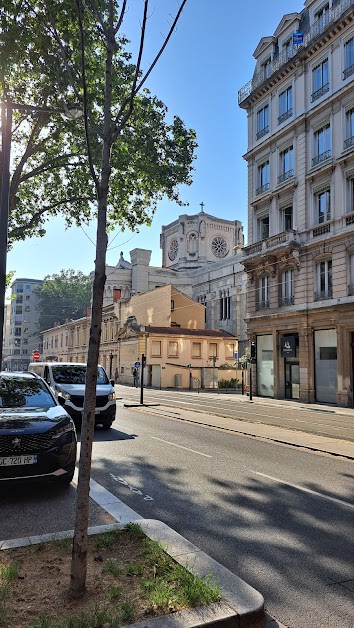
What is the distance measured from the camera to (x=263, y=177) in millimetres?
33062

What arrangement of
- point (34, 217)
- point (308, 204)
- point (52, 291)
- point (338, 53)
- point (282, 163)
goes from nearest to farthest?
point (34, 217) → point (338, 53) → point (308, 204) → point (282, 163) → point (52, 291)

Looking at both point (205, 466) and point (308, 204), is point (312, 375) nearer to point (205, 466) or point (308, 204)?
point (308, 204)

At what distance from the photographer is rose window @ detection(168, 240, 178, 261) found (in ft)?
275

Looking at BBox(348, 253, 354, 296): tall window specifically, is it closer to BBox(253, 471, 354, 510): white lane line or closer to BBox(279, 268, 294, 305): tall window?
BBox(279, 268, 294, 305): tall window

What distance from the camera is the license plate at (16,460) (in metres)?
6.10

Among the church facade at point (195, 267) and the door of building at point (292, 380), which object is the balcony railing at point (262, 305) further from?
the church facade at point (195, 267)

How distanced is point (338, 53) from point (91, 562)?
2976 cm

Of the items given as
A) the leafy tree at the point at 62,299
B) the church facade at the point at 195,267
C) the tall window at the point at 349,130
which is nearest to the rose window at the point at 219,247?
the church facade at the point at 195,267

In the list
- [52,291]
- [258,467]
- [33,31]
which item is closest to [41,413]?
[258,467]

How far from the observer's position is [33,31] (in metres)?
13.6

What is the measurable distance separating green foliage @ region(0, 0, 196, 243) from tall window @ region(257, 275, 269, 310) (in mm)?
13563

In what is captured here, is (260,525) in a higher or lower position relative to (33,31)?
lower

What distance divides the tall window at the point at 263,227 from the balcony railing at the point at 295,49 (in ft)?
30.7

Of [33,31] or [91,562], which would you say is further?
[33,31]
